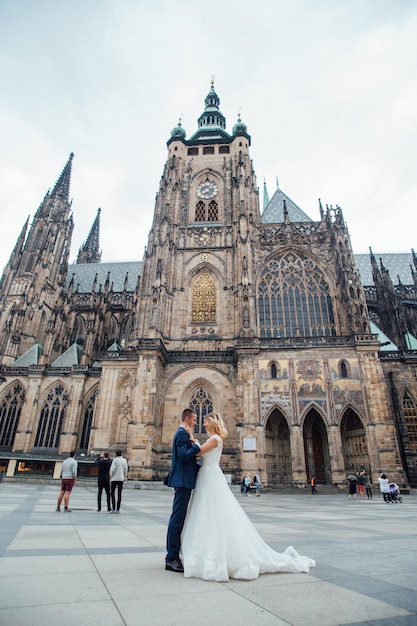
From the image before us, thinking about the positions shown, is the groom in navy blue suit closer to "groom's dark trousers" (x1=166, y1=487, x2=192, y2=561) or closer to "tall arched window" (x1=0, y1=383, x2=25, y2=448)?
"groom's dark trousers" (x1=166, y1=487, x2=192, y2=561)

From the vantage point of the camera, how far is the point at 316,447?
929 inches

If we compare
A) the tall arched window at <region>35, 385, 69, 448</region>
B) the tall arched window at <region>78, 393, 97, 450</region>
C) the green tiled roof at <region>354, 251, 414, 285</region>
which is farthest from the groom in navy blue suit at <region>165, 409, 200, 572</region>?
the green tiled roof at <region>354, 251, 414, 285</region>

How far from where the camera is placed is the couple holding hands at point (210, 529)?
3.29 metres

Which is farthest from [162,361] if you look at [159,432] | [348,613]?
[348,613]

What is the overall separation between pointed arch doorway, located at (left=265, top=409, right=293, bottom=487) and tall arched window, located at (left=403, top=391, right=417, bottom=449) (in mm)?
Answer: 7689

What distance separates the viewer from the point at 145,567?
3.52 m

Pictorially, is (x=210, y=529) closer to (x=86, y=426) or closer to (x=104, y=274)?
(x=86, y=426)

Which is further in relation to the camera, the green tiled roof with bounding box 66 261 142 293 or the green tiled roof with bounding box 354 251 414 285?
the green tiled roof with bounding box 66 261 142 293

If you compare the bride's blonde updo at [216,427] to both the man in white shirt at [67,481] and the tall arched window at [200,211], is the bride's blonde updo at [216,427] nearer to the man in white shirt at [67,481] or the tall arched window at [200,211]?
the man in white shirt at [67,481]

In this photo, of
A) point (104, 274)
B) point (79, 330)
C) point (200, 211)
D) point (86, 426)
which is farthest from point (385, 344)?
point (104, 274)

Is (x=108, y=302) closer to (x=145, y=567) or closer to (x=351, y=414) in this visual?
(x=351, y=414)

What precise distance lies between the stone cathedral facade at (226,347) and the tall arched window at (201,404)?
0.10m

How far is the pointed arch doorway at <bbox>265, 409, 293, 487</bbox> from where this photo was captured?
2178cm

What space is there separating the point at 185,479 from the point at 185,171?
3321cm
